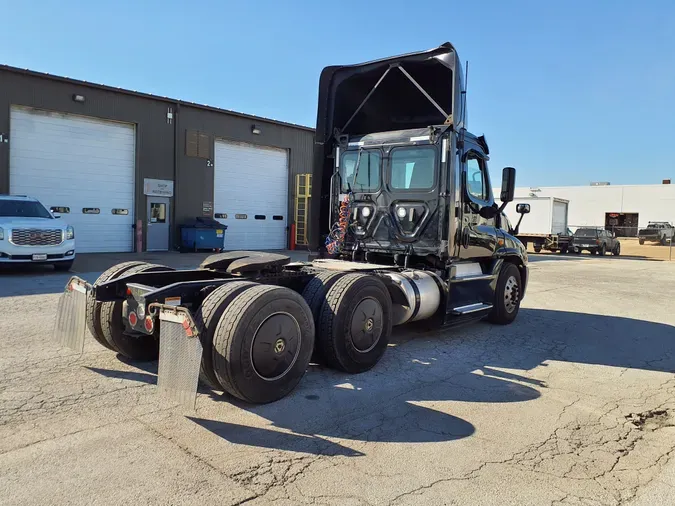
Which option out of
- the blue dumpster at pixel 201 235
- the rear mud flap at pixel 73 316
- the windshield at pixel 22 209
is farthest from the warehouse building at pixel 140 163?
the rear mud flap at pixel 73 316

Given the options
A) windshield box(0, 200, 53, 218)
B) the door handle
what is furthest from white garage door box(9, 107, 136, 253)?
the door handle

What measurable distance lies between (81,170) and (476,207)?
16.3m

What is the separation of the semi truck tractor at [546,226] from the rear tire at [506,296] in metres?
25.0

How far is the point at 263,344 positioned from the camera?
4293mm

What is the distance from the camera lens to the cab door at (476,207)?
24.1 feet

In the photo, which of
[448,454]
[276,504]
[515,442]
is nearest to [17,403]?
[276,504]

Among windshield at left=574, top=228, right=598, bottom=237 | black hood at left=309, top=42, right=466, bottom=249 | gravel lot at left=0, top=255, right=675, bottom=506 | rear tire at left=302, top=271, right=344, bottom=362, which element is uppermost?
black hood at left=309, top=42, right=466, bottom=249

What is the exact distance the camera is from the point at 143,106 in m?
20.5

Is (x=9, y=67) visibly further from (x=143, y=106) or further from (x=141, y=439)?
(x=141, y=439)

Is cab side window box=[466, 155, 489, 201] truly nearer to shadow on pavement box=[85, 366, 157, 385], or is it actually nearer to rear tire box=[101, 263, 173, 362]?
rear tire box=[101, 263, 173, 362]

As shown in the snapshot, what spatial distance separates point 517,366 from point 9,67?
18.1m

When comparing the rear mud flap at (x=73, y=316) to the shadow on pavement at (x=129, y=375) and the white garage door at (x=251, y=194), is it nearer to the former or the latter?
the shadow on pavement at (x=129, y=375)

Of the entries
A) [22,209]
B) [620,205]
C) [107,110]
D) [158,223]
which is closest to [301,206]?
Result: [158,223]

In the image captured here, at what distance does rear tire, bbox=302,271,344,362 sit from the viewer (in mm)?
5250
